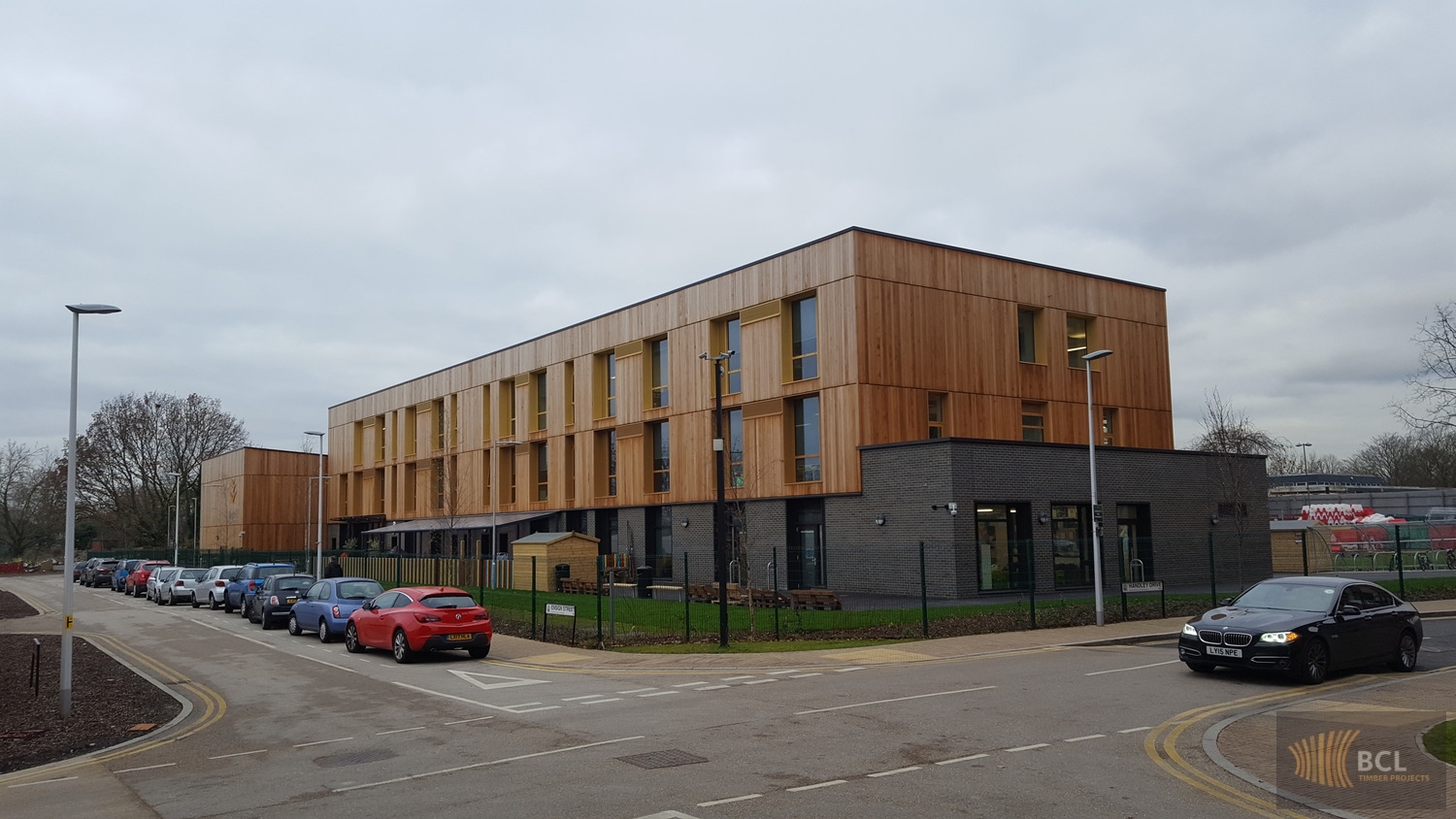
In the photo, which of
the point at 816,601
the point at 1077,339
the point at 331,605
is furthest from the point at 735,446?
the point at 331,605

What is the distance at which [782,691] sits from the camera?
49.5 ft

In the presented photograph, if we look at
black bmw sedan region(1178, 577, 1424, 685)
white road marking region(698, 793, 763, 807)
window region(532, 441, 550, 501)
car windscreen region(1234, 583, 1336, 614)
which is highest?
window region(532, 441, 550, 501)

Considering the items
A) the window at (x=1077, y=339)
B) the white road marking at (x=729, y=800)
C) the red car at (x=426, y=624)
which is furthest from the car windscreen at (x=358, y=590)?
the window at (x=1077, y=339)

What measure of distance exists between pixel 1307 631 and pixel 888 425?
20904mm

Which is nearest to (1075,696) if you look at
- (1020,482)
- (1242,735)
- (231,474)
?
(1242,735)

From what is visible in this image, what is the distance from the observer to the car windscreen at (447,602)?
66.4 feet

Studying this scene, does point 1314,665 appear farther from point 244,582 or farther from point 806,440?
point 244,582

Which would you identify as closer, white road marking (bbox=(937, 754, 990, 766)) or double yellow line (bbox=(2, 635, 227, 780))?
white road marking (bbox=(937, 754, 990, 766))

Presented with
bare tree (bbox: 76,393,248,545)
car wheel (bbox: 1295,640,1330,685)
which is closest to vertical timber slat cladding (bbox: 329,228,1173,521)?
car wheel (bbox: 1295,640,1330,685)

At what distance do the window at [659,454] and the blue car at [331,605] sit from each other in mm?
19592

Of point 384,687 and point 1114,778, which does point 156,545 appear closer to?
point 384,687

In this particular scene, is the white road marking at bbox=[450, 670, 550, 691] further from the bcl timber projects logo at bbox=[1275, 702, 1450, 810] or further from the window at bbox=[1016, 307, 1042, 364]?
the window at bbox=[1016, 307, 1042, 364]

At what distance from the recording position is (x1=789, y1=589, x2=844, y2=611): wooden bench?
90.0ft

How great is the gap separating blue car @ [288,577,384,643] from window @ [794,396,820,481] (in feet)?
54.6
